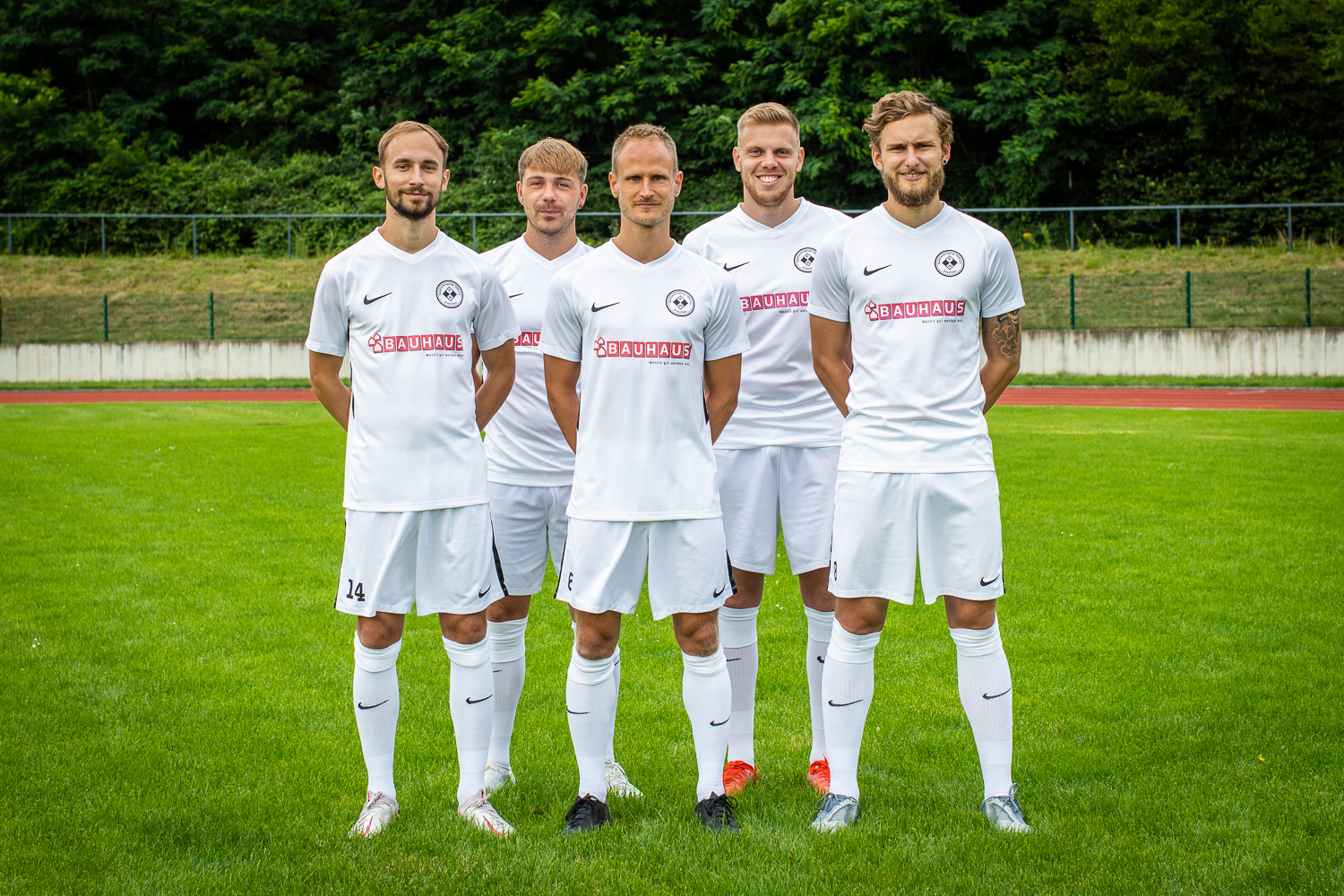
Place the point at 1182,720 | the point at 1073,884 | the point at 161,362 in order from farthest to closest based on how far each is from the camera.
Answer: the point at 161,362 → the point at 1182,720 → the point at 1073,884

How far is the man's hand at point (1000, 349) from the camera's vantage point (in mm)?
4070

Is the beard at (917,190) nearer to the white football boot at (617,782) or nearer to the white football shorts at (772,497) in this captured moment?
the white football shorts at (772,497)

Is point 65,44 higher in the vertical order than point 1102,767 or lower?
higher

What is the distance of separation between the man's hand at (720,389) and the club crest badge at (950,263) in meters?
0.75

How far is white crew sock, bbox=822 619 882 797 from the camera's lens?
411 centimetres

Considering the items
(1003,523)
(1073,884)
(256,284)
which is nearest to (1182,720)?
(1073,884)

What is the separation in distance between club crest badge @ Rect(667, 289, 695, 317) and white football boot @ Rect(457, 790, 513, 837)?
1825mm

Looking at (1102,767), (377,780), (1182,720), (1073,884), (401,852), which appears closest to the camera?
(1073,884)

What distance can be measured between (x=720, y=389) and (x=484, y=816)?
1690 mm

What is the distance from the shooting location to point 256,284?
94.1 feet

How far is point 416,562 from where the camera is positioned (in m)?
4.05

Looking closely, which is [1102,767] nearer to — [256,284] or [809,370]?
[809,370]

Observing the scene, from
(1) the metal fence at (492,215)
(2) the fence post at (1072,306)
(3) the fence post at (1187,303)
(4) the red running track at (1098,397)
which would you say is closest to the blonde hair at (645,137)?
(4) the red running track at (1098,397)

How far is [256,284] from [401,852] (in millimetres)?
27077
